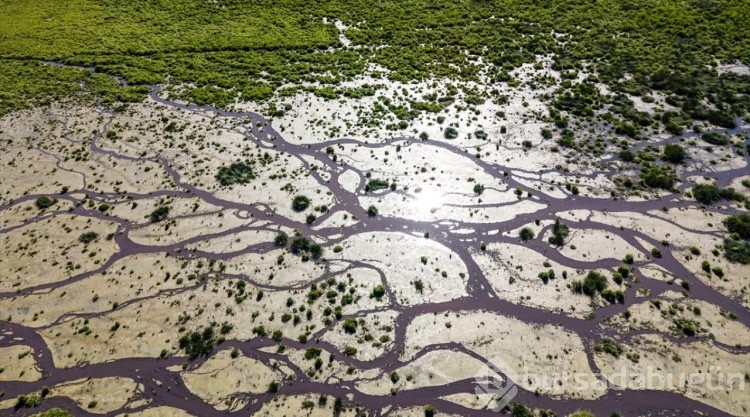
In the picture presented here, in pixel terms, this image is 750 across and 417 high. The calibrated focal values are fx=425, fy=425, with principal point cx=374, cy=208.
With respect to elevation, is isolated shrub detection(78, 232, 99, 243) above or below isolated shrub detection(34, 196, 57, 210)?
below

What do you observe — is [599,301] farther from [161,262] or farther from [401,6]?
[401,6]

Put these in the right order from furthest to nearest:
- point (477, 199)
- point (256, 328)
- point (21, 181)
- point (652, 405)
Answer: point (21, 181), point (477, 199), point (256, 328), point (652, 405)

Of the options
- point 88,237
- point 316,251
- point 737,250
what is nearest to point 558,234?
point 737,250

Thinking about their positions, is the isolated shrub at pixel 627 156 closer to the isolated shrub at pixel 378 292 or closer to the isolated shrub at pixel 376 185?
the isolated shrub at pixel 376 185

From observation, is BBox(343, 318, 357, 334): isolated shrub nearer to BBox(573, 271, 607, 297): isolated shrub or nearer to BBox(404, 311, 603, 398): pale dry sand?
BBox(404, 311, 603, 398): pale dry sand

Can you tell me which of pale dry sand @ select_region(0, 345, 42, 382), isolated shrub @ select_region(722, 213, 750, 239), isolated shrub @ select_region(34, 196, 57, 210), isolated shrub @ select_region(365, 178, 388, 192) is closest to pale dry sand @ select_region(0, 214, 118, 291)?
isolated shrub @ select_region(34, 196, 57, 210)

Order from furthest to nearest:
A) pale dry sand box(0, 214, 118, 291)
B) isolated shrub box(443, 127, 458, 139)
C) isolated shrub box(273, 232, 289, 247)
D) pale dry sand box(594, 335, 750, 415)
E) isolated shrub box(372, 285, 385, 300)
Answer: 1. isolated shrub box(443, 127, 458, 139)
2. isolated shrub box(273, 232, 289, 247)
3. pale dry sand box(0, 214, 118, 291)
4. isolated shrub box(372, 285, 385, 300)
5. pale dry sand box(594, 335, 750, 415)

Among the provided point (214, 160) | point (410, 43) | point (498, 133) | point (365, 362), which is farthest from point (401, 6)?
point (365, 362)

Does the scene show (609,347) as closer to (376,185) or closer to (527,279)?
(527,279)

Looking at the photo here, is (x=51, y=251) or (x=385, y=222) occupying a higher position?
(x=385, y=222)
